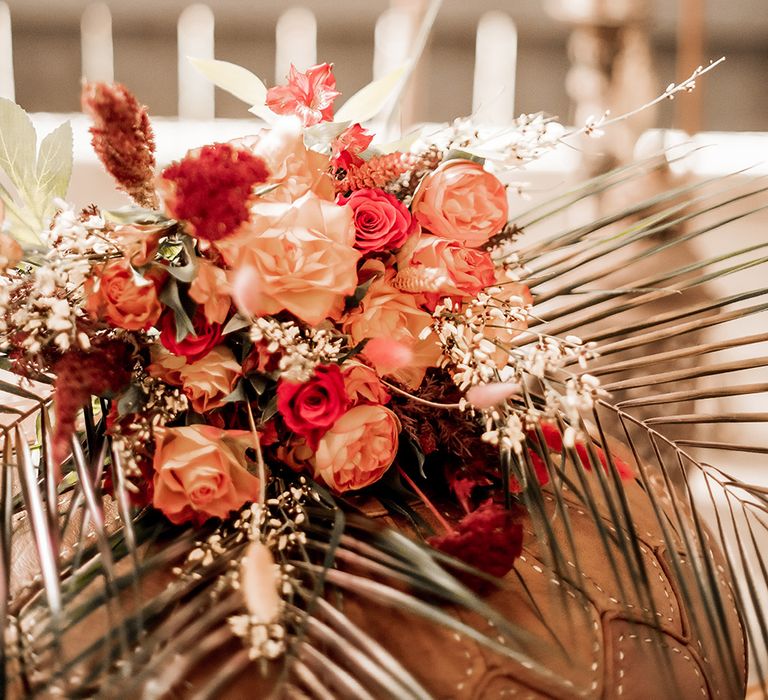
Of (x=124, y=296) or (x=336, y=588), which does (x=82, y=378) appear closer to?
(x=124, y=296)

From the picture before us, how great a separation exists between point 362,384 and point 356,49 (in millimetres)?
2325

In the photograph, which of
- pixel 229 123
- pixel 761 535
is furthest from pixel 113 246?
pixel 229 123

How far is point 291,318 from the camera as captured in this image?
0.66 meters

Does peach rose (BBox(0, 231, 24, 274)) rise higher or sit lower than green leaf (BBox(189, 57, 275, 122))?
lower

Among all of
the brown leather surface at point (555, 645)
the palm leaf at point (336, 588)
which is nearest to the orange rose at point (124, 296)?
the palm leaf at point (336, 588)

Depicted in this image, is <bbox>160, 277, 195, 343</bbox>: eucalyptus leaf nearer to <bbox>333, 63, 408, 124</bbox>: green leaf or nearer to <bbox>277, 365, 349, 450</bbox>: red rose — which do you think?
<bbox>277, 365, 349, 450</bbox>: red rose

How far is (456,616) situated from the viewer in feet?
1.90

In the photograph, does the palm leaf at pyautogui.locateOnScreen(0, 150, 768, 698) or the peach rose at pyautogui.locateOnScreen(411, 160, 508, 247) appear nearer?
the palm leaf at pyautogui.locateOnScreen(0, 150, 768, 698)

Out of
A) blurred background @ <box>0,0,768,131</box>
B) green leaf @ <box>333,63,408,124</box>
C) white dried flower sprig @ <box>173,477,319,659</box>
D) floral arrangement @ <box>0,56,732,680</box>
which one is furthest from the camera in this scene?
blurred background @ <box>0,0,768,131</box>

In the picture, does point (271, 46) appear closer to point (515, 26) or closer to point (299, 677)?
point (515, 26)

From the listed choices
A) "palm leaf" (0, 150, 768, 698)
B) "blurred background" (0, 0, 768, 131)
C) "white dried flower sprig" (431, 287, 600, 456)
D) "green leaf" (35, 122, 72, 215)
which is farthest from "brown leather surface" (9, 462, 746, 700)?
"blurred background" (0, 0, 768, 131)

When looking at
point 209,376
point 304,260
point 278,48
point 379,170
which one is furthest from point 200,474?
point 278,48

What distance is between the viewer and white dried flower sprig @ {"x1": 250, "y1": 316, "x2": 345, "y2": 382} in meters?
0.57

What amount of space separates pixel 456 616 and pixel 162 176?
394mm
